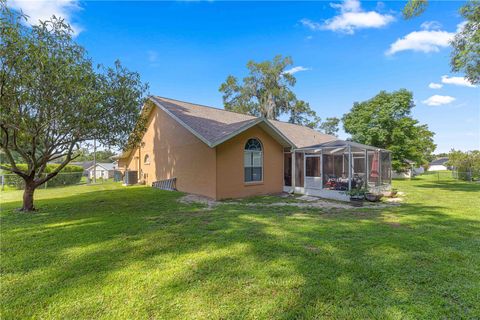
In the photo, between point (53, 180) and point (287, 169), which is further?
point (53, 180)

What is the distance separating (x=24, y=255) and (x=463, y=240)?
8.80 meters

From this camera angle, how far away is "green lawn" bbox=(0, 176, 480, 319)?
2.67 meters

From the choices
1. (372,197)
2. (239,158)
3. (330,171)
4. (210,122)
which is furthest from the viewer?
(330,171)

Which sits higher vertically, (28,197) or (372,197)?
(28,197)

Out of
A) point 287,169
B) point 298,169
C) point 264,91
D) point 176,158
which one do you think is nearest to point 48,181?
point 176,158

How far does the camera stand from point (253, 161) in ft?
39.3

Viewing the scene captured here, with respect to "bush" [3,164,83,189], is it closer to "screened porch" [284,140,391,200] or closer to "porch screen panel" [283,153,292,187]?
"porch screen panel" [283,153,292,187]

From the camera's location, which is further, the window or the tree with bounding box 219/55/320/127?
the tree with bounding box 219/55/320/127

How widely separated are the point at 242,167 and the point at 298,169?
12.7 ft

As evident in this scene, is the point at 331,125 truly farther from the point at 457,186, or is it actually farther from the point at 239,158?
the point at 239,158

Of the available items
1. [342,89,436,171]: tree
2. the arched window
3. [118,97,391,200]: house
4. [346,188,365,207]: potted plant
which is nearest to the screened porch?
[118,97,391,200]: house

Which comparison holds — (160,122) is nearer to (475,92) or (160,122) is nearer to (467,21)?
(467,21)

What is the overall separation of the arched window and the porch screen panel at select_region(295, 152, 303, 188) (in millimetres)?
2425

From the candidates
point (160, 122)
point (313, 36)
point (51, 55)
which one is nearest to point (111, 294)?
point (51, 55)
